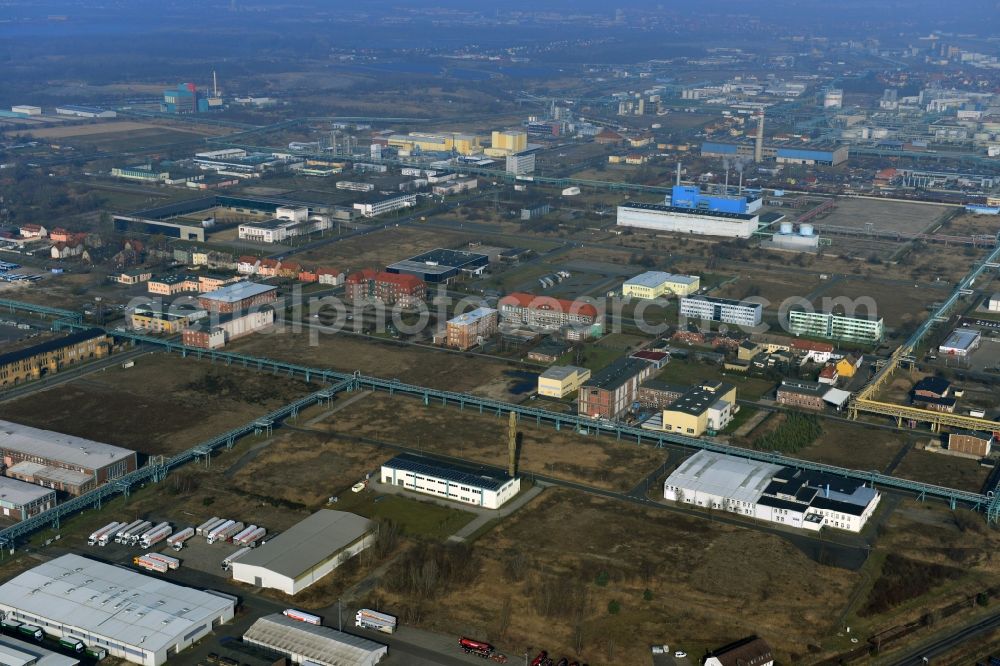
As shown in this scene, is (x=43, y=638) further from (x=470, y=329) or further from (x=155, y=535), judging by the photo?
(x=470, y=329)

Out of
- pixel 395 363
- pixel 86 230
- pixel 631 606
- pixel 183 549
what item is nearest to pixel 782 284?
pixel 395 363

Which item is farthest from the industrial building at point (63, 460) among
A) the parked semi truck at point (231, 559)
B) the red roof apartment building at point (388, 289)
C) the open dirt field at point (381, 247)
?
the open dirt field at point (381, 247)

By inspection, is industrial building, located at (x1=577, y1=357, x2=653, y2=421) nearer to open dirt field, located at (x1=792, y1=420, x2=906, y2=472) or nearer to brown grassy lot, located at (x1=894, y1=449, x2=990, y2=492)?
open dirt field, located at (x1=792, y1=420, x2=906, y2=472)

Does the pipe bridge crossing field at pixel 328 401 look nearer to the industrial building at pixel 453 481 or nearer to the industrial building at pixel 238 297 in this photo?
the industrial building at pixel 238 297

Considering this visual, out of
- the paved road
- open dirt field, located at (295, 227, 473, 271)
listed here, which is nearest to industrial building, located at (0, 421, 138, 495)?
the paved road

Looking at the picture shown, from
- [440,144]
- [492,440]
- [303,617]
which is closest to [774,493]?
[492,440]

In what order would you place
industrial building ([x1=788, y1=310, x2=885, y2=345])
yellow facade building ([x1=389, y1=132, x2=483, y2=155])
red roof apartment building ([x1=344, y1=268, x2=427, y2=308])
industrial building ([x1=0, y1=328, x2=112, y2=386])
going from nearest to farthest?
industrial building ([x1=0, y1=328, x2=112, y2=386]) → industrial building ([x1=788, y1=310, x2=885, y2=345]) → red roof apartment building ([x1=344, y1=268, x2=427, y2=308]) → yellow facade building ([x1=389, y1=132, x2=483, y2=155])
